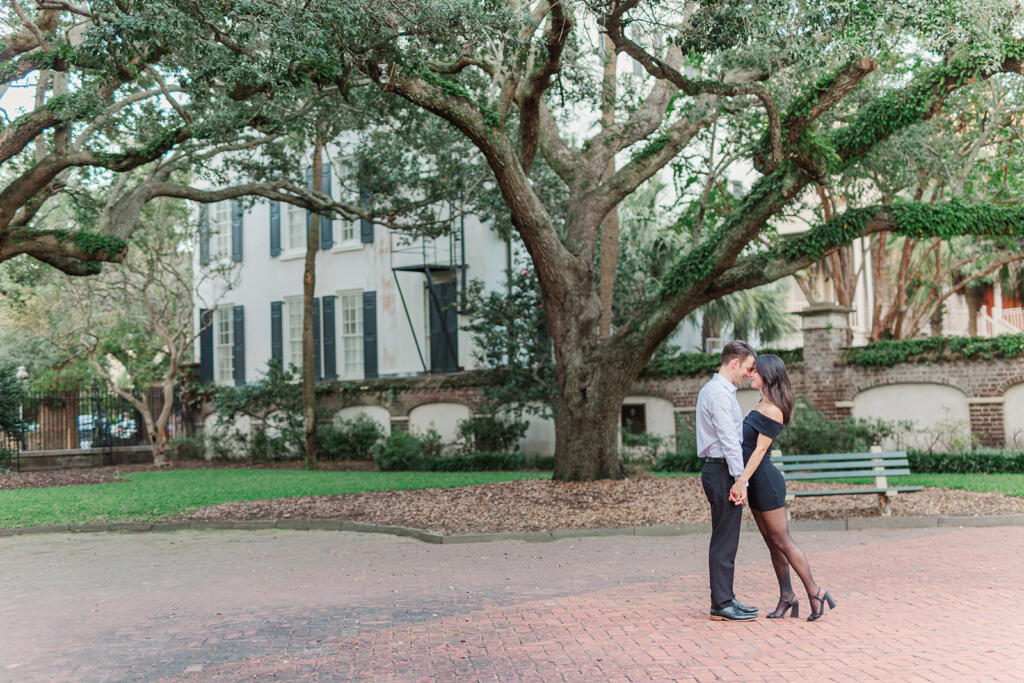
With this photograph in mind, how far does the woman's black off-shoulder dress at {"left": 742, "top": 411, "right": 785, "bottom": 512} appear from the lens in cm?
663

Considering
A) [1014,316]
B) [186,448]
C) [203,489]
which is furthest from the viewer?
[1014,316]

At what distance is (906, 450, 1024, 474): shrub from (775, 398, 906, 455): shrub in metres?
0.85

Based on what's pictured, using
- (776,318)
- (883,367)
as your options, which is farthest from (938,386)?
(776,318)

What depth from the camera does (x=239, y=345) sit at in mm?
30359

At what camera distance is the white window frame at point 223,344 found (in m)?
30.9

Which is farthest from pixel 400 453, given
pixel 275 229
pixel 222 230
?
pixel 222 230

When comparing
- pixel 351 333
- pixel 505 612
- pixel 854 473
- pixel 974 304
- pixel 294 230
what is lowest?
pixel 505 612

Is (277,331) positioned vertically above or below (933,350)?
above

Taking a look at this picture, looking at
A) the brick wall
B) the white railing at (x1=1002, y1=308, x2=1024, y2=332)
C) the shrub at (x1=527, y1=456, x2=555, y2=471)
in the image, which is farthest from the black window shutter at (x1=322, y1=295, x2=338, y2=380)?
the white railing at (x1=1002, y1=308, x2=1024, y2=332)

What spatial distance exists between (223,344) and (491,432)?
38.5 ft

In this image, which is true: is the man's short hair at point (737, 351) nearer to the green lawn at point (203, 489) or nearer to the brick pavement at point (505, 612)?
the brick pavement at point (505, 612)

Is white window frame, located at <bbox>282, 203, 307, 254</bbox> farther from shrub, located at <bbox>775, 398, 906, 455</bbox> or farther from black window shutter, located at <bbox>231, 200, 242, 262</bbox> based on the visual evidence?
shrub, located at <bbox>775, 398, 906, 455</bbox>

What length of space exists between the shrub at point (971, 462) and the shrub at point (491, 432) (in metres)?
9.01

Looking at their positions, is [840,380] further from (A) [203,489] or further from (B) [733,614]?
(B) [733,614]
